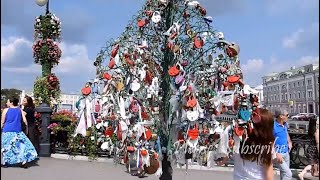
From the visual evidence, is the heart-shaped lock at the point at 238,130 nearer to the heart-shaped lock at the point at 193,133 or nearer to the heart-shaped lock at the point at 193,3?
the heart-shaped lock at the point at 193,133

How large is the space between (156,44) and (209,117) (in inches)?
31.7

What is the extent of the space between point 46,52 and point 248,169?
8.90 m

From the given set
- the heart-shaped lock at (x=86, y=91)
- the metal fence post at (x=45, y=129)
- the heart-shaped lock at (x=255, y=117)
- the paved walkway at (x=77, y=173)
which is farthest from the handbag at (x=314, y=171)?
the heart-shaped lock at (x=86, y=91)

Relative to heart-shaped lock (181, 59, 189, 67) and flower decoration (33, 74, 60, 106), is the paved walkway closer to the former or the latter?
flower decoration (33, 74, 60, 106)

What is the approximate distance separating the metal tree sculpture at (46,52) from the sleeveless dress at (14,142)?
2.84 meters

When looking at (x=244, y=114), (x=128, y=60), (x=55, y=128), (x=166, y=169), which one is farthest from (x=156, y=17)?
(x=55, y=128)

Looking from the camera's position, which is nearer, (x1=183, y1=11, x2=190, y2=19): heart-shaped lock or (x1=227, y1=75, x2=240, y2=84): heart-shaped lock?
(x1=227, y1=75, x2=240, y2=84): heart-shaped lock

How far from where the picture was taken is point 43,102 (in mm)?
12102

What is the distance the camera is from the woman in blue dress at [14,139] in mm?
9023

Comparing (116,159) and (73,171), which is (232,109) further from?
(73,171)

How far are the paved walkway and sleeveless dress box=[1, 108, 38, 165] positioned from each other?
0.23m

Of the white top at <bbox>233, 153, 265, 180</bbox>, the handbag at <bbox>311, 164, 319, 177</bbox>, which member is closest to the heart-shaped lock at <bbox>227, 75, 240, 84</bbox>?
the white top at <bbox>233, 153, 265, 180</bbox>

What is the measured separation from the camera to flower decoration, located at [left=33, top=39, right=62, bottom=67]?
39.1ft

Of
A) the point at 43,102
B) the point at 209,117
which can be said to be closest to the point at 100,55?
the point at 209,117
